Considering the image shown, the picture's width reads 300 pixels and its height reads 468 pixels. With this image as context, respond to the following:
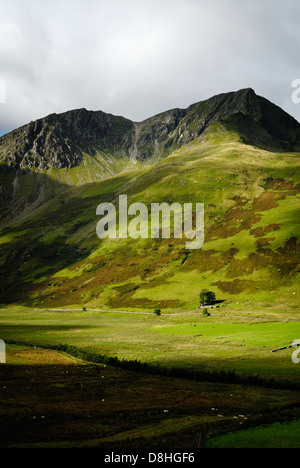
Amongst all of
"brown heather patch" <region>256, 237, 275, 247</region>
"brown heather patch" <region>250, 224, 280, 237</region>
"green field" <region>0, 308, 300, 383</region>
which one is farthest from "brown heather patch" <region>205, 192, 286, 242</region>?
"green field" <region>0, 308, 300, 383</region>

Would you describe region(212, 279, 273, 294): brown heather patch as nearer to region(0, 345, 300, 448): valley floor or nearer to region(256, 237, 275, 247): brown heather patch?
region(256, 237, 275, 247): brown heather patch

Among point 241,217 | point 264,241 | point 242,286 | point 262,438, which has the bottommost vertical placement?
point 262,438

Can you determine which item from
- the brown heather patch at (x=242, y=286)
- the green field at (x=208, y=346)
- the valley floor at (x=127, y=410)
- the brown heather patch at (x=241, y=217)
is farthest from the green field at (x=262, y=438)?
the brown heather patch at (x=241, y=217)

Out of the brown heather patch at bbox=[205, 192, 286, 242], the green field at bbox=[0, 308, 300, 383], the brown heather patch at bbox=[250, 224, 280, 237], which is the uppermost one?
the brown heather patch at bbox=[205, 192, 286, 242]

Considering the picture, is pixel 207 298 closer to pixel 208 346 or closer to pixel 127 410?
pixel 208 346

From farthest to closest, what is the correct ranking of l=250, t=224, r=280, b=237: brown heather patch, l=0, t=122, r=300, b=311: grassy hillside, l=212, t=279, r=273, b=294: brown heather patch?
1. l=250, t=224, r=280, b=237: brown heather patch
2. l=0, t=122, r=300, b=311: grassy hillside
3. l=212, t=279, r=273, b=294: brown heather patch

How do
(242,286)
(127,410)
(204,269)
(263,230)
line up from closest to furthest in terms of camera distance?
(127,410), (242,286), (204,269), (263,230)

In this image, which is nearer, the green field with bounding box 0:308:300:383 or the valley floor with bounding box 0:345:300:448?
the valley floor with bounding box 0:345:300:448

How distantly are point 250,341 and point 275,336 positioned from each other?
518cm

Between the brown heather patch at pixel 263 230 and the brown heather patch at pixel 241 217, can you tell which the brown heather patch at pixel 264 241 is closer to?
the brown heather patch at pixel 263 230

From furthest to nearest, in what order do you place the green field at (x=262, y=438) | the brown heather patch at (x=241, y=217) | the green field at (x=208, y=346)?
the brown heather patch at (x=241, y=217) < the green field at (x=208, y=346) < the green field at (x=262, y=438)

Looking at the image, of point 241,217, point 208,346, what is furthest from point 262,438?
point 241,217

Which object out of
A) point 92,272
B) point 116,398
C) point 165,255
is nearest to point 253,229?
point 165,255
